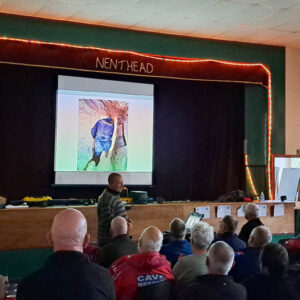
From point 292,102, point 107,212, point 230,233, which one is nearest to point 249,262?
point 230,233

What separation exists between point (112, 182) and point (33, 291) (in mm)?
3231

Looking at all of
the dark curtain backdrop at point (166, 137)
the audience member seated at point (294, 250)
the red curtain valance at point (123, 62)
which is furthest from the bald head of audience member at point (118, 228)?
the red curtain valance at point (123, 62)

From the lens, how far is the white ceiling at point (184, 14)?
6.49 metres

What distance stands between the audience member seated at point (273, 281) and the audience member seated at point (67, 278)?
1.16 metres

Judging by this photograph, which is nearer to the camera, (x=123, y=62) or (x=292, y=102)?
(x=123, y=62)

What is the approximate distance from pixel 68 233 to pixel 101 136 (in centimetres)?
516

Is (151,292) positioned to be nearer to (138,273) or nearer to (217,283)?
(138,273)

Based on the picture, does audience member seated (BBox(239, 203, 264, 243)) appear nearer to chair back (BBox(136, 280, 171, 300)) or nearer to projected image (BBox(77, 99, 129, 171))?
chair back (BBox(136, 280, 171, 300))

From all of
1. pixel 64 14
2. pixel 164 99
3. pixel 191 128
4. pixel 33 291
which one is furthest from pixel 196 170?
pixel 33 291

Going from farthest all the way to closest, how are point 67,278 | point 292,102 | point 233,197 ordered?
point 292,102 < point 233,197 < point 67,278

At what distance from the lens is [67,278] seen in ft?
7.54

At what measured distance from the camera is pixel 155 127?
25.8 ft

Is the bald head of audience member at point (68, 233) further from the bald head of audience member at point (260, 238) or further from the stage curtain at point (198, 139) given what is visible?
the stage curtain at point (198, 139)

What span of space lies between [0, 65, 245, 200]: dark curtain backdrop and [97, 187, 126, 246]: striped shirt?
72.5 inches
